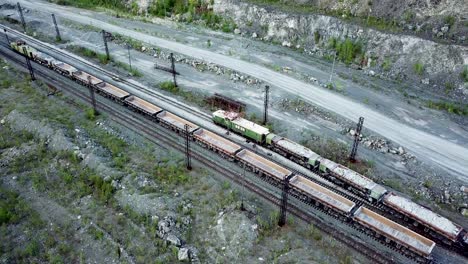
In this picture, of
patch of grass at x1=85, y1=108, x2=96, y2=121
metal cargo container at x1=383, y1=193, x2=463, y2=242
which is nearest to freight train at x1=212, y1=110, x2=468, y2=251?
metal cargo container at x1=383, y1=193, x2=463, y2=242

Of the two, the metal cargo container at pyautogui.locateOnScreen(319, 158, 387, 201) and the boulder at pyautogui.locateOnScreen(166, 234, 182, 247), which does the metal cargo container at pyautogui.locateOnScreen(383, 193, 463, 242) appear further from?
the boulder at pyautogui.locateOnScreen(166, 234, 182, 247)

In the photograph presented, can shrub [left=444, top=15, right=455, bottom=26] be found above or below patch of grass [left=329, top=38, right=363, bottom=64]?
above

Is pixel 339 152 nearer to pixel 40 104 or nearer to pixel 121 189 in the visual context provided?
pixel 121 189

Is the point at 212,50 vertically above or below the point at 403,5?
below

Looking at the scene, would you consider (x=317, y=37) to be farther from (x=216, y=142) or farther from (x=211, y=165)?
(x=211, y=165)

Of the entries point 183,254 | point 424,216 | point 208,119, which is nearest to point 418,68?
point 424,216

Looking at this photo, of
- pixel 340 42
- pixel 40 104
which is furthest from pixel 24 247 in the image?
pixel 340 42
